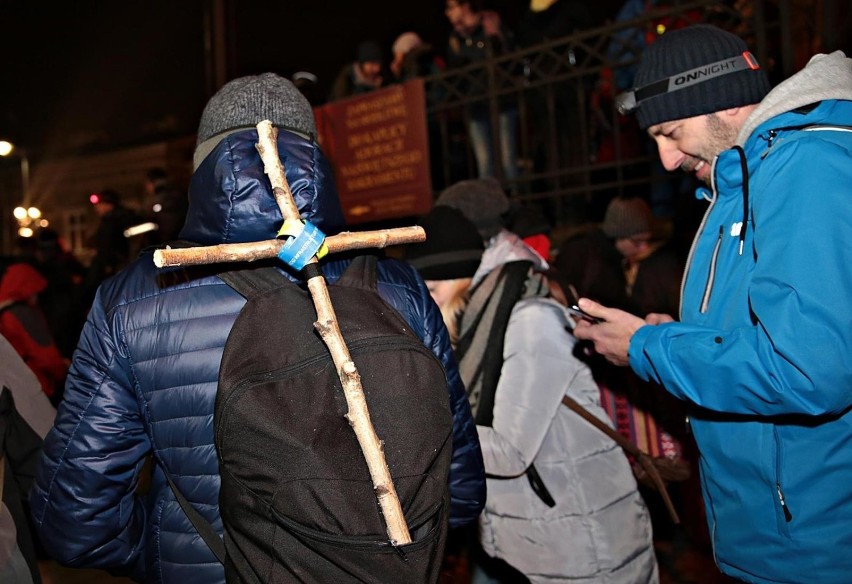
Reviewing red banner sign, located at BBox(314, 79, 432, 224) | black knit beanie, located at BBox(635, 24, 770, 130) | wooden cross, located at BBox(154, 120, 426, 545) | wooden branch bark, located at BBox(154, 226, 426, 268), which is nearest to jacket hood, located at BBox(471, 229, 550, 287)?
black knit beanie, located at BBox(635, 24, 770, 130)

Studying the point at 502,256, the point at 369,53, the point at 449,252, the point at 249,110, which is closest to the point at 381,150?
the point at 369,53

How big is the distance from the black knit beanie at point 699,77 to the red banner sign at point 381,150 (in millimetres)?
5615

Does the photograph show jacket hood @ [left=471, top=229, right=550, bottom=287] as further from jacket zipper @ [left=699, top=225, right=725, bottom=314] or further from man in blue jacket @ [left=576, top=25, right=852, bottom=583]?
jacket zipper @ [left=699, top=225, right=725, bottom=314]

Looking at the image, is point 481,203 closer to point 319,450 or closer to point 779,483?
point 779,483

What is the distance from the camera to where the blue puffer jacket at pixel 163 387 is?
187 cm

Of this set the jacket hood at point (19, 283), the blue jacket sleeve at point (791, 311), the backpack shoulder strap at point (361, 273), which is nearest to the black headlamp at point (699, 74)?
the blue jacket sleeve at point (791, 311)

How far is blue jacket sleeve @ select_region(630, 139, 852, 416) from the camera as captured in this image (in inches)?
71.2

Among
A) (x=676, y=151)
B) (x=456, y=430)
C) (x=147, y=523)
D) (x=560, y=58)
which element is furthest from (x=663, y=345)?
(x=560, y=58)

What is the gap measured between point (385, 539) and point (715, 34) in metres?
2.03

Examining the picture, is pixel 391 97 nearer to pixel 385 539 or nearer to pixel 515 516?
pixel 515 516

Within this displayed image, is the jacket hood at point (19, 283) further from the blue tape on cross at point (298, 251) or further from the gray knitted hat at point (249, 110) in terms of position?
the blue tape on cross at point (298, 251)

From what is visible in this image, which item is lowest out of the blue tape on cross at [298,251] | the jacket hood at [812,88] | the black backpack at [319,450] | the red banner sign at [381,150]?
the black backpack at [319,450]

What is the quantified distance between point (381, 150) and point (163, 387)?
6.95 meters

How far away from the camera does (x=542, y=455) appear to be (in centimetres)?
295
